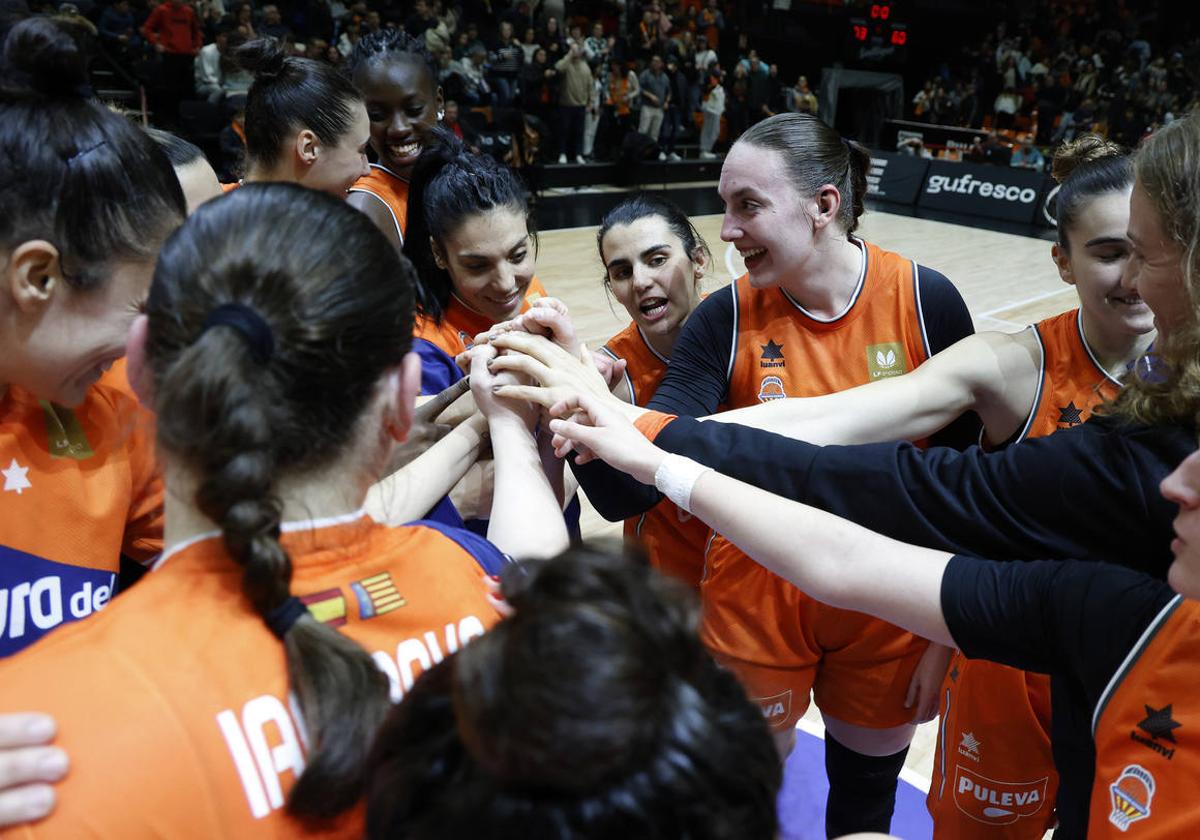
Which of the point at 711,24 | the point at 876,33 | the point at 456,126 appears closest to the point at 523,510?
the point at 456,126

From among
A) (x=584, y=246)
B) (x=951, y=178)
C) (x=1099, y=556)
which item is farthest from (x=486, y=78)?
(x=1099, y=556)

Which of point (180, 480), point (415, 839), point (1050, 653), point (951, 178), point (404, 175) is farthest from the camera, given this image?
point (951, 178)

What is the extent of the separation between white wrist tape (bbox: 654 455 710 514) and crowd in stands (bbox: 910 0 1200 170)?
47.6ft

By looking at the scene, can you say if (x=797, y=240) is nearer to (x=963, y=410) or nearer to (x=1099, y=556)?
(x=963, y=410)

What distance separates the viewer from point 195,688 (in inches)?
30.1

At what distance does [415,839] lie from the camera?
0.59m

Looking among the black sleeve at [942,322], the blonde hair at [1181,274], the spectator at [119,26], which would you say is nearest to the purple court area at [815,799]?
the black sleeve at [942,322]

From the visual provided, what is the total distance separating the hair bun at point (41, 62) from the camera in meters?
1.15

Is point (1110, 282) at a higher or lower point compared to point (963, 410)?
higher

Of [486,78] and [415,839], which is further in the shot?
[486,78]

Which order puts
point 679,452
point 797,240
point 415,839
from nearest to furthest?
point 415,839 → point 679,452 → point 797,240

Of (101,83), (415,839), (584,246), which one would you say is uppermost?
(415,839)

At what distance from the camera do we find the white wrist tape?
153 cm

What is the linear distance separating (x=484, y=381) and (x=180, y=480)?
2.85ft
